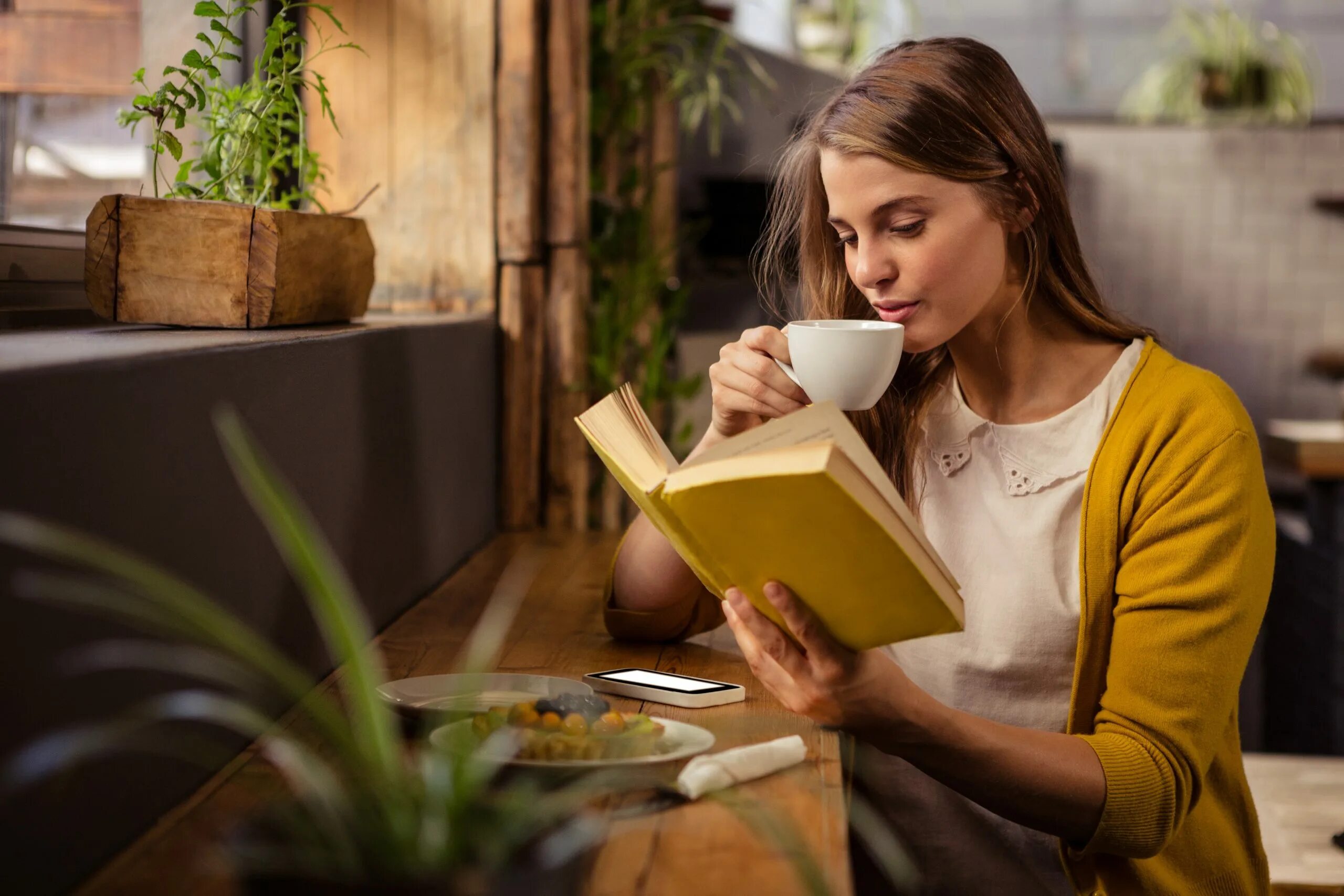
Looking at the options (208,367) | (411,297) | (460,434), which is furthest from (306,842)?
(411,297)

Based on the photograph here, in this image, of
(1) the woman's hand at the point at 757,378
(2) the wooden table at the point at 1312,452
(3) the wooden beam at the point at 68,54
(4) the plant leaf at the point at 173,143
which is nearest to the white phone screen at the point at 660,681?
(1) the woman's hand at the point at 757,378

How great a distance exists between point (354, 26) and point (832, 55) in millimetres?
2261

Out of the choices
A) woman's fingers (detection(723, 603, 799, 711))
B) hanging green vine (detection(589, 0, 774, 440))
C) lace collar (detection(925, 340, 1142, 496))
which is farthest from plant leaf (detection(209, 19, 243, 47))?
hanging green vine (detection(589, 0, 774, 440))

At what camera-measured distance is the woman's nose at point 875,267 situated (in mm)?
1231

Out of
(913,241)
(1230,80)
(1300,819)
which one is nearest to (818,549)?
(913,241)

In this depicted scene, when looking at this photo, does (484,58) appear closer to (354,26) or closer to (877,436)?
(354,26)

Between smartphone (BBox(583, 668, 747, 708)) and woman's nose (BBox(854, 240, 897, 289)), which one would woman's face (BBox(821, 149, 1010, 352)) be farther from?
smartphone (BBox(583, 668, 747, 708))

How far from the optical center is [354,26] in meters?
2.01

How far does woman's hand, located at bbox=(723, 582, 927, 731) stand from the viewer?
0.95m

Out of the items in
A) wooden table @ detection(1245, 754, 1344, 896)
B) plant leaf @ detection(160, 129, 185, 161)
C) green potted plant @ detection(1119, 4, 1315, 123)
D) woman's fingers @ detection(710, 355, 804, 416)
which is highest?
green potted plant @ detection(1119, 4, 1315, 123)

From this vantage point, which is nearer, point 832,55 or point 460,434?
point 460,434

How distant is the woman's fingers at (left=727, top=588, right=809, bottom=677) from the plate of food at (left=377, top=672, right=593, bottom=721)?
0.50 ft

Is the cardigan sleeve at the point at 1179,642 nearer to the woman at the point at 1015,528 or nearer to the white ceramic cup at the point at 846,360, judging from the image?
the woman at the point at 1015,528

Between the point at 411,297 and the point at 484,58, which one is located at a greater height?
the point at 484,58
